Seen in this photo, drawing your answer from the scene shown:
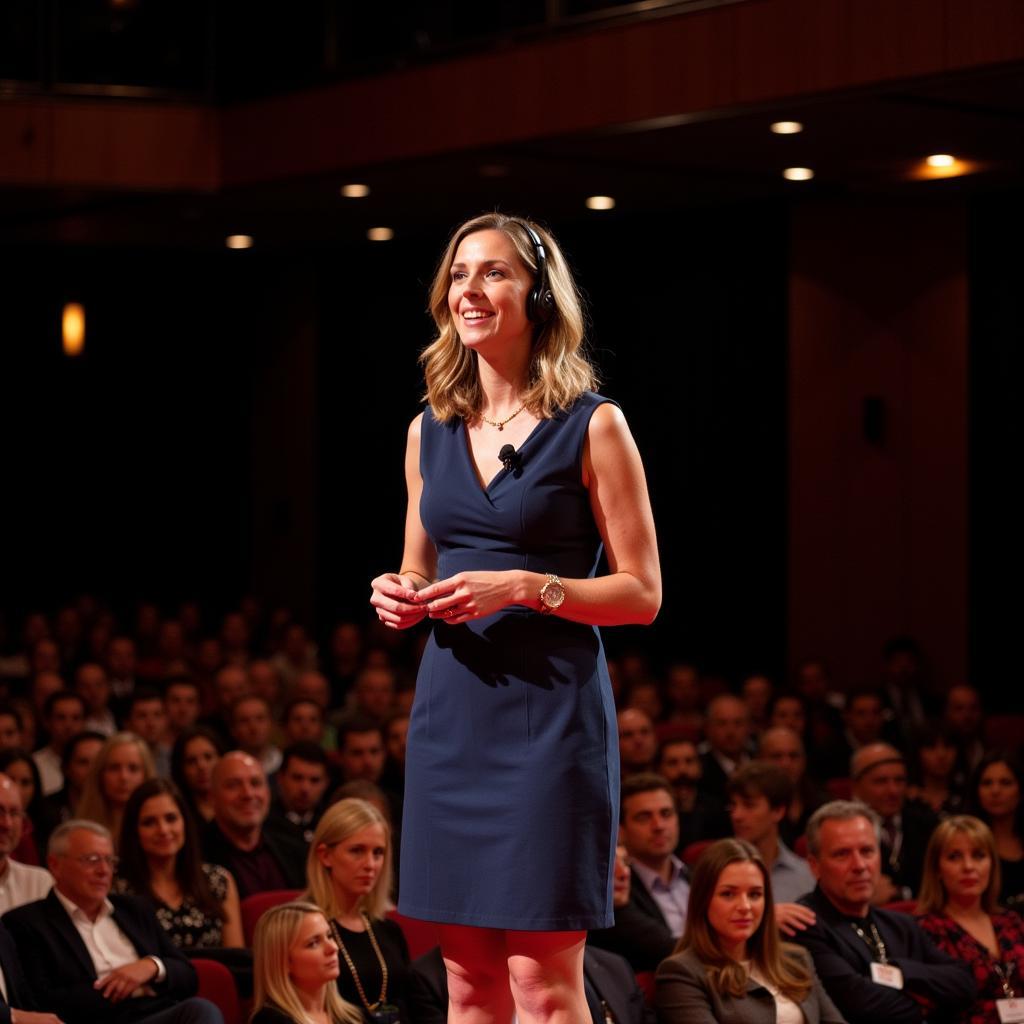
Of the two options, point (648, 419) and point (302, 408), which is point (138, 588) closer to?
point (302, 408)

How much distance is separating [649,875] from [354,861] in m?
1.17

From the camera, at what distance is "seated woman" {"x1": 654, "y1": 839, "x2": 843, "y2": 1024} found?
14.6 feet

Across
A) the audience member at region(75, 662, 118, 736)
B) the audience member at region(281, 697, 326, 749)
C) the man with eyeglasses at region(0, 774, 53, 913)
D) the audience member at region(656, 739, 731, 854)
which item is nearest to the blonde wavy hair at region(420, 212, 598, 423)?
the man with eyeglasses at region(0, 774, 53, 913)

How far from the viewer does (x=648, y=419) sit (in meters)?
11.5

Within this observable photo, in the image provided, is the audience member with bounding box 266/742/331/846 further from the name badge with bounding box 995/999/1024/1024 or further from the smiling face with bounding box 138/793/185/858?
the name badge with bounding box 995/999/1024/1024

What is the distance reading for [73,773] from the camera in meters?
6.20

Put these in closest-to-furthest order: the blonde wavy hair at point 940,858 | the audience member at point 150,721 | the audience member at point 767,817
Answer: the blonde wavy hair at point 940,858 → the audience member at point 767,817 → the audience member at point 150,721

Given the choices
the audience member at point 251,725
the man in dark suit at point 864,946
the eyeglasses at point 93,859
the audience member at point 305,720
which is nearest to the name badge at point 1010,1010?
the man in dark suit at point 864,946

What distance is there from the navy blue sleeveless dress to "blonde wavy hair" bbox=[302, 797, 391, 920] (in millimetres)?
2762

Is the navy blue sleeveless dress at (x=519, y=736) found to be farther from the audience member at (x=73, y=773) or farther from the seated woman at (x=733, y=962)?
the audience member at (x=73, y=773)

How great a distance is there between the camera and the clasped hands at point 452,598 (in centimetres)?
183

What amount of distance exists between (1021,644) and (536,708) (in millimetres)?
8517

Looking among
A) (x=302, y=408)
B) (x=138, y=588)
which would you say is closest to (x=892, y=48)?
(x=302, y=408)

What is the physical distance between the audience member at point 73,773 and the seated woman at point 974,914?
2.93m
